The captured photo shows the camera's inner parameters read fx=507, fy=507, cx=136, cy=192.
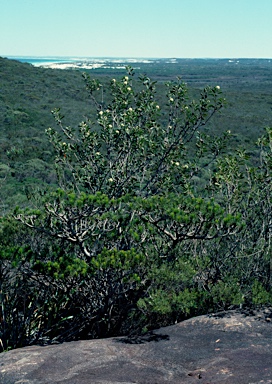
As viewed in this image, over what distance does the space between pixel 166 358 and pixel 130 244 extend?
208 centimetres

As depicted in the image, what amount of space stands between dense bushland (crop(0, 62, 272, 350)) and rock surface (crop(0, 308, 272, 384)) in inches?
17.8

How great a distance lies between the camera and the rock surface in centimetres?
611

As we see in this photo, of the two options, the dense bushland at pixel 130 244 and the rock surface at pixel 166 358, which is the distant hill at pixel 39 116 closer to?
the dense bushland at pixel 130 244

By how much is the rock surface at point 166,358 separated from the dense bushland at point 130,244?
0.45 meters

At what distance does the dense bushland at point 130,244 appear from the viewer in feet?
24.8

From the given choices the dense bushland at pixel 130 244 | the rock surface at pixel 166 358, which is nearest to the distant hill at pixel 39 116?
the dense bushland at pixel 130 244

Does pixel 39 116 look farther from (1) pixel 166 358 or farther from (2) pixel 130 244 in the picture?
(1) pixel 166 358

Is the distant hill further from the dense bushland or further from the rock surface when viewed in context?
the rock surface

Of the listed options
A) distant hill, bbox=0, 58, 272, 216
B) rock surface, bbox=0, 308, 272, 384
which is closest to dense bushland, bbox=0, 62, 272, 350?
rock surface, bbox=0, 308, 272, 384

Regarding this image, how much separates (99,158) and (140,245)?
231 cm

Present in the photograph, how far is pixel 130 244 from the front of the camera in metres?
8.22

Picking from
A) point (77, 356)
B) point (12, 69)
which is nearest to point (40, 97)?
point (12, 69)

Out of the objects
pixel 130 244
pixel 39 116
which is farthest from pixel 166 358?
pixel 39 116

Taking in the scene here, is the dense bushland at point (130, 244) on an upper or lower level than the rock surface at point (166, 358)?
upper
